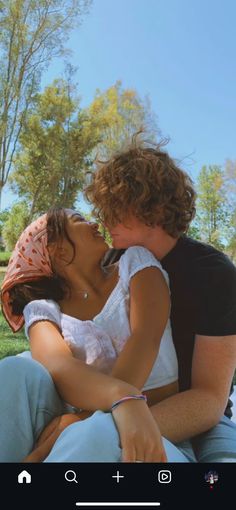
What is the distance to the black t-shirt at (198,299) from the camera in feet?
3.47

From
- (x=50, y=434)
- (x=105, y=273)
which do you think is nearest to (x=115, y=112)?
(x=105, y=273)

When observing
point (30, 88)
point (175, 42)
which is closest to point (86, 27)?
point (30, 88)

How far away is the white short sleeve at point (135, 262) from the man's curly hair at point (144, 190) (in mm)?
86

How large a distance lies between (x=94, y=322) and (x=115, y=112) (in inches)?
301

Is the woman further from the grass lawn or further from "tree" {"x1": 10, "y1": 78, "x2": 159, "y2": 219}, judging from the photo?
"tree" {"x1": 10, "y1": 78, "x2": 159, "y2": 219}

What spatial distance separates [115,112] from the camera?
8.37 m

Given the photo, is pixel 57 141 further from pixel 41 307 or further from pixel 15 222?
pixel 41 307

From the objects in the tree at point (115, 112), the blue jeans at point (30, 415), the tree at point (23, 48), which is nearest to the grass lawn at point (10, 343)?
the blue jeans at point (30, 415)
